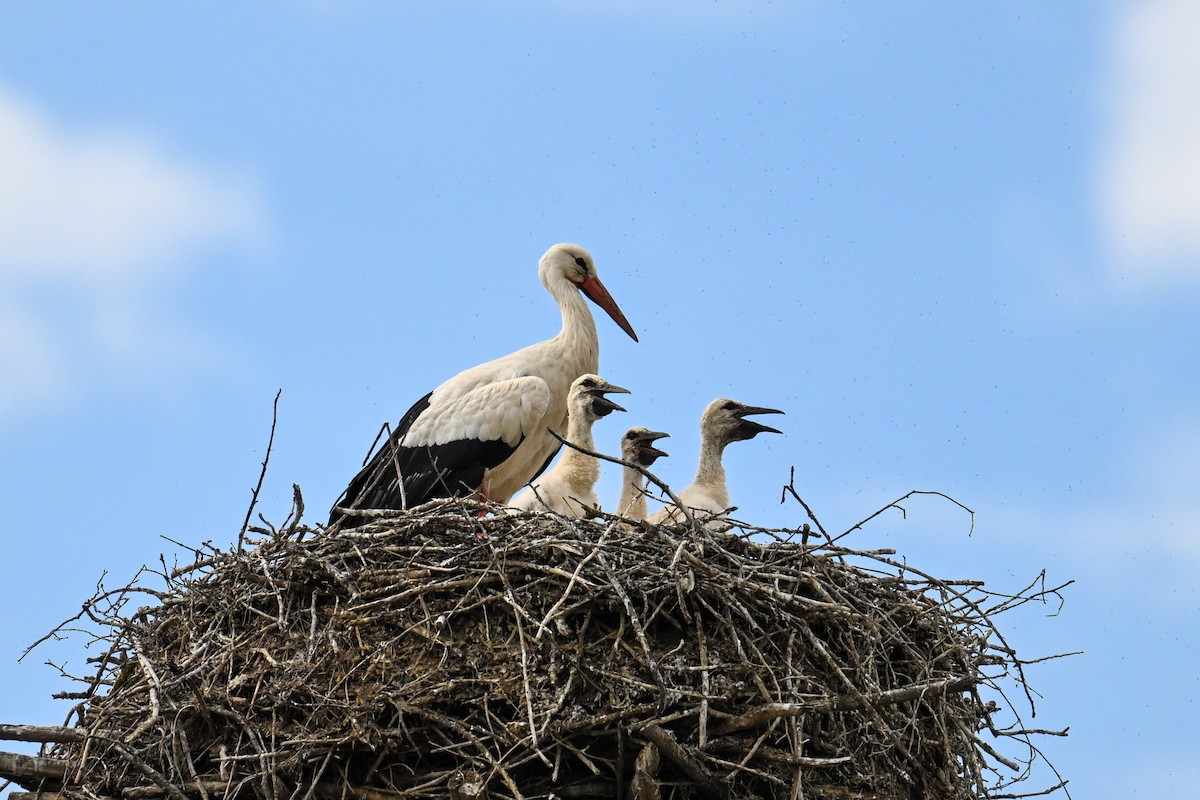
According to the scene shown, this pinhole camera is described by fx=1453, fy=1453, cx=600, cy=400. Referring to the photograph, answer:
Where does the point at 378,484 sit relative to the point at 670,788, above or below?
above

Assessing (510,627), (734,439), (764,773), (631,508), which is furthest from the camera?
(734,439)

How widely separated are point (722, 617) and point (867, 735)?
73 centimetres

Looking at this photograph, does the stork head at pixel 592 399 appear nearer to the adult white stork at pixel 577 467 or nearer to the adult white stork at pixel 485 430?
the adult white stork at pixel 577 467

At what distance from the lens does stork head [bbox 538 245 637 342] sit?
28.0 feet

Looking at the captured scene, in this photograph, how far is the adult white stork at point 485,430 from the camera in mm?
7379

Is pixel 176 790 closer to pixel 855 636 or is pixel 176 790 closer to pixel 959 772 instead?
pixel 855 636

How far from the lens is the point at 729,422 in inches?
285

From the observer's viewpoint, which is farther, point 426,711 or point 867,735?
point 867,735

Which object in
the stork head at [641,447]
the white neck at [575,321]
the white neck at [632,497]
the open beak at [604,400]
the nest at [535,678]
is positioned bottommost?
the nest at [535,678]

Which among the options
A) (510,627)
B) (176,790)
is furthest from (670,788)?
(176,790)

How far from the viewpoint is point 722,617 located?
4938 mm

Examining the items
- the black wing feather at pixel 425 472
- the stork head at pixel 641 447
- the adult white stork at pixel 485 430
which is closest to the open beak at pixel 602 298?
the adult white stork at pixel 485 430

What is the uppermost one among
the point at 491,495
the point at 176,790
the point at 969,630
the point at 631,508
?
the point at 491,495

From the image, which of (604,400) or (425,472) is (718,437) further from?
(425,472)
